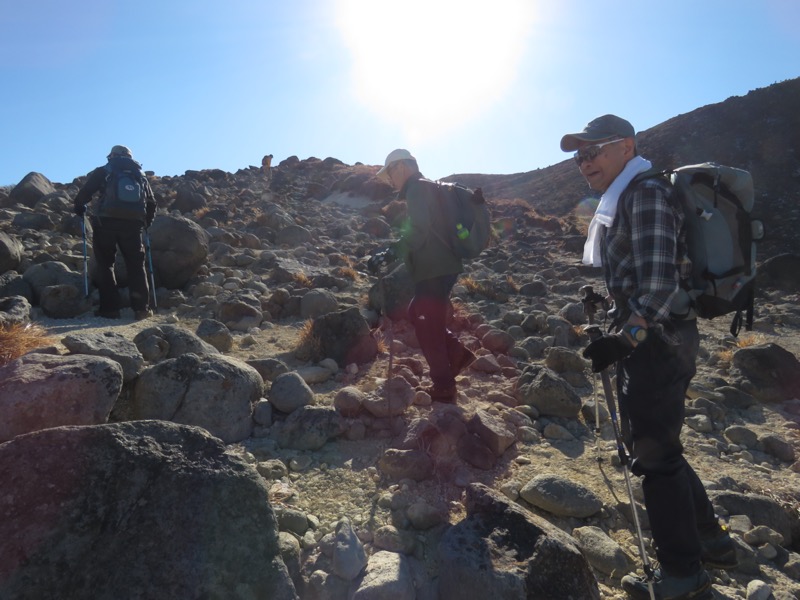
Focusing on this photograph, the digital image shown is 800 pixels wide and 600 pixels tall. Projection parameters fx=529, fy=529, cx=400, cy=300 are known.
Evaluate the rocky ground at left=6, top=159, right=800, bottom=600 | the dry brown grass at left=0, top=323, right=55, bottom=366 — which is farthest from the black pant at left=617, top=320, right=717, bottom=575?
the dry brown grass at left=0, top=323, right=55, bottom=366

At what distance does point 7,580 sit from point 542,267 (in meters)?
13.8

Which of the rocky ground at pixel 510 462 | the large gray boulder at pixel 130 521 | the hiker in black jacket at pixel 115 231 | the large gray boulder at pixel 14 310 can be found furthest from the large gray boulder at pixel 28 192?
the large gray boulder at pixel 130 521

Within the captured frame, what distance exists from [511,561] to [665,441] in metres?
0.89

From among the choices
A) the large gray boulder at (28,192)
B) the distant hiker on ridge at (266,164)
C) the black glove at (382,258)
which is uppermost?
the distant hiker on ridge at (266,164)

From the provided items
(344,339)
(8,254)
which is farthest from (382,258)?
(8,254)

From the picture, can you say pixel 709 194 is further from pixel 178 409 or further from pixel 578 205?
pixel 578 205

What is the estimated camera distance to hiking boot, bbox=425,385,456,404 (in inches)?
187

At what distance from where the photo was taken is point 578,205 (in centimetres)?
3025

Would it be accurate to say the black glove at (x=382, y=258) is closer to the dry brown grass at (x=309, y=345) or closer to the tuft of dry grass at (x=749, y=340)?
the dry brown grass at (x=309, y=345)

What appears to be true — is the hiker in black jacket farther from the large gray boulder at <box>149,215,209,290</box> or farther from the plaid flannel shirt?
the plaid flannel shirt

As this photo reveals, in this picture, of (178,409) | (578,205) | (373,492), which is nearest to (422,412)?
(373,492)

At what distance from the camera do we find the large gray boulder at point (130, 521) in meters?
1.85

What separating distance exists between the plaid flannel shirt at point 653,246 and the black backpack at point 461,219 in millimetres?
1884

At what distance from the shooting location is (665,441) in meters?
2.39
